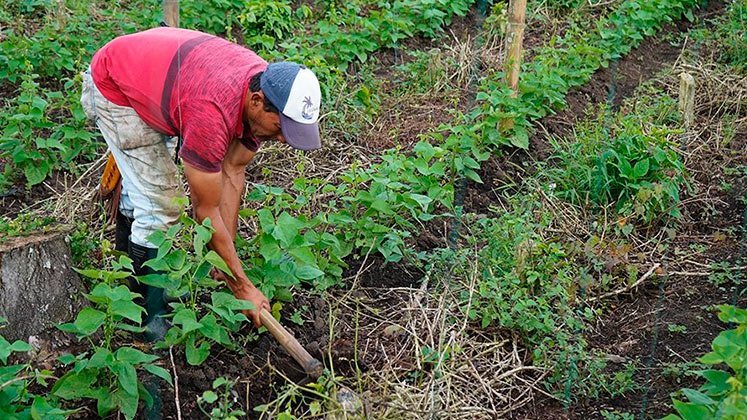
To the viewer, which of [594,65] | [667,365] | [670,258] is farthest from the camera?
[594,65]

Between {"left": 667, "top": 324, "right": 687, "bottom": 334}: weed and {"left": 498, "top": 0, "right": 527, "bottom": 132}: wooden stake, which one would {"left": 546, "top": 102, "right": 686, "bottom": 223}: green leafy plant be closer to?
{"left": 498, "top": 0, "right": 527, "bottom": 132}: wooden stake

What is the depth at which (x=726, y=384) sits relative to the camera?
2.90m

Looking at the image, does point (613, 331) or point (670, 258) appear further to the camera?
point (670, 258)

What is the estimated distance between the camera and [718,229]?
4.95 m

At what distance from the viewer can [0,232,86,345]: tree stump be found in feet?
11.6

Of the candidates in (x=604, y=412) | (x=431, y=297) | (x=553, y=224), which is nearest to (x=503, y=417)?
(x=604, y=412)

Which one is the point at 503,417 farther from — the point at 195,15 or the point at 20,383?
the point at 195,15

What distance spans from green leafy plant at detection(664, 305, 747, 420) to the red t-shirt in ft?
5.77

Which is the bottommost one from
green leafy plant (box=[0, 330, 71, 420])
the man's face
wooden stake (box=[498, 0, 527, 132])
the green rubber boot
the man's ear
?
the green rubber boot

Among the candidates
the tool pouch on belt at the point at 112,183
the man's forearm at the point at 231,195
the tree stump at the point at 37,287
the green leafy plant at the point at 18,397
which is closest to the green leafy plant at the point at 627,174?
the man's forearm at the point at 231,195

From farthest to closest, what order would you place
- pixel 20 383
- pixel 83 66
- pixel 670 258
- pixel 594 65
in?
1. pixel 594 65
2. pixel 83 66
3. pixel 670 258
4. pixel 20 383

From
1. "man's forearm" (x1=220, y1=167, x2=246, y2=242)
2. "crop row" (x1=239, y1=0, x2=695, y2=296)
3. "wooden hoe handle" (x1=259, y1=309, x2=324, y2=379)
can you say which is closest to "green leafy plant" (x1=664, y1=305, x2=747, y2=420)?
"wooden hoe handle" (x1=259, y1=309, x2=324, y2=379)

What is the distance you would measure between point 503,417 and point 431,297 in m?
0.66

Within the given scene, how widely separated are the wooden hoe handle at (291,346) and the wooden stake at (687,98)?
3171mm
